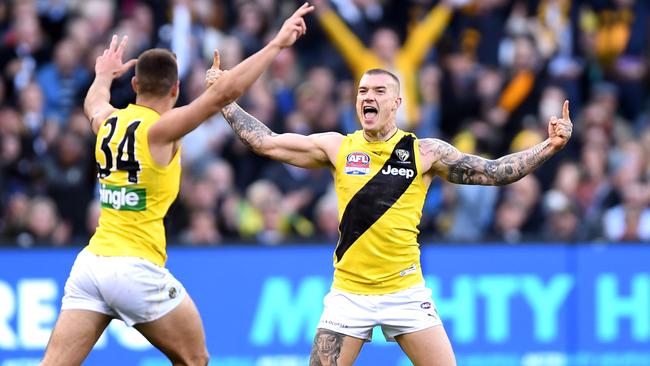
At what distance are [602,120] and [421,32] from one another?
253 centimetres

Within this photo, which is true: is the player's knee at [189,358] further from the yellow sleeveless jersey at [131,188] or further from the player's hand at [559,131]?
the player's hand at [559,131]

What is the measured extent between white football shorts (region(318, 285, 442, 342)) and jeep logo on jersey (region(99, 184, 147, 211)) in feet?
5.04

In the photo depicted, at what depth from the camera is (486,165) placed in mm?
9586

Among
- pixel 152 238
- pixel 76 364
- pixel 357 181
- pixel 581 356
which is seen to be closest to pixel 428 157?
pixel 357 181

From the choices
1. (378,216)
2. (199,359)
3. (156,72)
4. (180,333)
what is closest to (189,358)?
(199,359)

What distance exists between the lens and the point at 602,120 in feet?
55.4

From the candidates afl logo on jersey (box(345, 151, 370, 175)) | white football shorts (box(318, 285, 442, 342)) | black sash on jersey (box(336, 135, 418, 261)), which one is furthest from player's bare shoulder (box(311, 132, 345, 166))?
white football shorts (box(318, 285, 442, 342))

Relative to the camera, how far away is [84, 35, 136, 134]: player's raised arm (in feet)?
31.4

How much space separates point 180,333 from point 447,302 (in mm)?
5133

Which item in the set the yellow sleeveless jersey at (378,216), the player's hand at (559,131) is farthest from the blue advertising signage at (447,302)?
the player's hand at (559,131)

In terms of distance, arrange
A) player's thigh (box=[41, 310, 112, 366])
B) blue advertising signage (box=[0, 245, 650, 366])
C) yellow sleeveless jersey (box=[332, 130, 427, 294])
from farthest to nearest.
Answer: blue advertising signage (box=[0, 245, 650, 366]) < yellow sleeveless jersey (box=[332, 130, 427, 294]) < player's thigh (box=[41, 310, 112, 366])

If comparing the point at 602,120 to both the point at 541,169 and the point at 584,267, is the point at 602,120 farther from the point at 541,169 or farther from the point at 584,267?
the point at 584,267

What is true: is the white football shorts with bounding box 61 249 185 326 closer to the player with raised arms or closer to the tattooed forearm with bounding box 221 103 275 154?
the player with raised arms

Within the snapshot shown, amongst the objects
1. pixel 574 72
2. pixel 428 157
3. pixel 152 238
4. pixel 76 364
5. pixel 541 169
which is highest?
pixel 574 72
